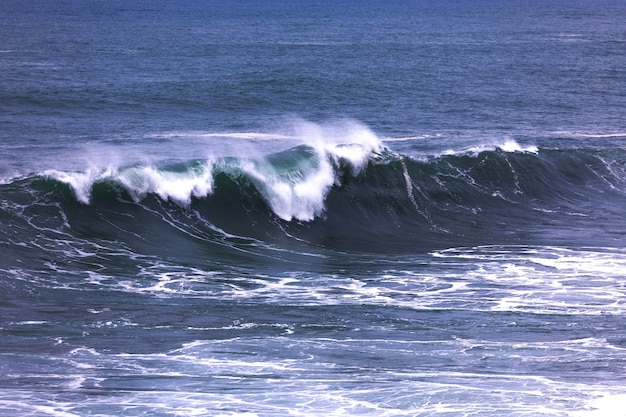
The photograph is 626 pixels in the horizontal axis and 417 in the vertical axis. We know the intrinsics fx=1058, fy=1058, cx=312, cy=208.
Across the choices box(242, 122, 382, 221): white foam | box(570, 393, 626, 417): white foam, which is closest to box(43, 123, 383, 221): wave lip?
box(242, 122, 382, 221): white foam

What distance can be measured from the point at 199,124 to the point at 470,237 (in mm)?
15861

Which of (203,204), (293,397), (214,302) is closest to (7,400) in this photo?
(293,397)

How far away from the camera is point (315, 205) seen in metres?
22.6

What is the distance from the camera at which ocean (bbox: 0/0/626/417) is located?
12.0 metres

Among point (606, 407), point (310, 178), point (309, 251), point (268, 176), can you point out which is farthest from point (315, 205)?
point (606, 407)

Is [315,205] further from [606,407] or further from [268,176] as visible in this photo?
[606,407]

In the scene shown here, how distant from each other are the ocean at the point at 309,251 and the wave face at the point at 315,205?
0.06 meters

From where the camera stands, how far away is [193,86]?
44.4 metres

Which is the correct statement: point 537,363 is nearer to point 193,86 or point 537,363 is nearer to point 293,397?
point 293,397

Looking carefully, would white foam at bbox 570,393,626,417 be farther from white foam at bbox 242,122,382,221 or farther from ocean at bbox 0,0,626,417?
white foam at bbox 242,122,382,221

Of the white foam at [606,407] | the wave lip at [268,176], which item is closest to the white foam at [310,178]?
the wave lip at [268,176]

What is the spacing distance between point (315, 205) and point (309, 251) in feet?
10.2

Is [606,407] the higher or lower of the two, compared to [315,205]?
lower

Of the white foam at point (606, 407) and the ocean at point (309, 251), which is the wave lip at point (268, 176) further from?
the white foam at point (606, 407)
